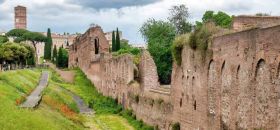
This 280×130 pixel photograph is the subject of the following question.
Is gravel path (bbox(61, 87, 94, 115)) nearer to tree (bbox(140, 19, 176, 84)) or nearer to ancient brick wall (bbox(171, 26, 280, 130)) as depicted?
ancient brick wall (bbox(171, 26, 280, 130))

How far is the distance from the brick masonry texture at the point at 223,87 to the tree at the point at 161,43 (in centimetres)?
2579

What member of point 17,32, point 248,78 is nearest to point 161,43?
point 248,78

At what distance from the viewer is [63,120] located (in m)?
27.5

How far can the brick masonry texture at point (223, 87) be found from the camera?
17406mm

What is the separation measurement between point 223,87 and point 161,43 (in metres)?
50.7

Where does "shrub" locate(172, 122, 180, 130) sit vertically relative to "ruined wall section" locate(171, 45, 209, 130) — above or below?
below

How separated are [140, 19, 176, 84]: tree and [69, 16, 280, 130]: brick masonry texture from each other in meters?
25.8

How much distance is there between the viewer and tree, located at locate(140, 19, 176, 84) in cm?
6584

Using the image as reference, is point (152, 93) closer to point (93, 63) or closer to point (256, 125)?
point (256, 125)

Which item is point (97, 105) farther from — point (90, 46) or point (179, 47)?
point (90, 46)

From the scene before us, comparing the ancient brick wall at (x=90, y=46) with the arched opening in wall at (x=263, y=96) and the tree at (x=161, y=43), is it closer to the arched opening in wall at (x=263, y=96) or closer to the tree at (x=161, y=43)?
the tree at (x=161, y=43)

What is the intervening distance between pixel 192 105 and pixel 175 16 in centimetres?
5173

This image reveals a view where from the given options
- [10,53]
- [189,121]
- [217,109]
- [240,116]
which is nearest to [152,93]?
[189,121]

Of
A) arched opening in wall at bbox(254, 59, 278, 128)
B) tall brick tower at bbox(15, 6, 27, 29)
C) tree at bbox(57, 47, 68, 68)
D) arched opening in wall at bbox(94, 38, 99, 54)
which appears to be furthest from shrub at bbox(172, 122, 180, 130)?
tall brick tower at bbox(15, 6, 27, 29)
